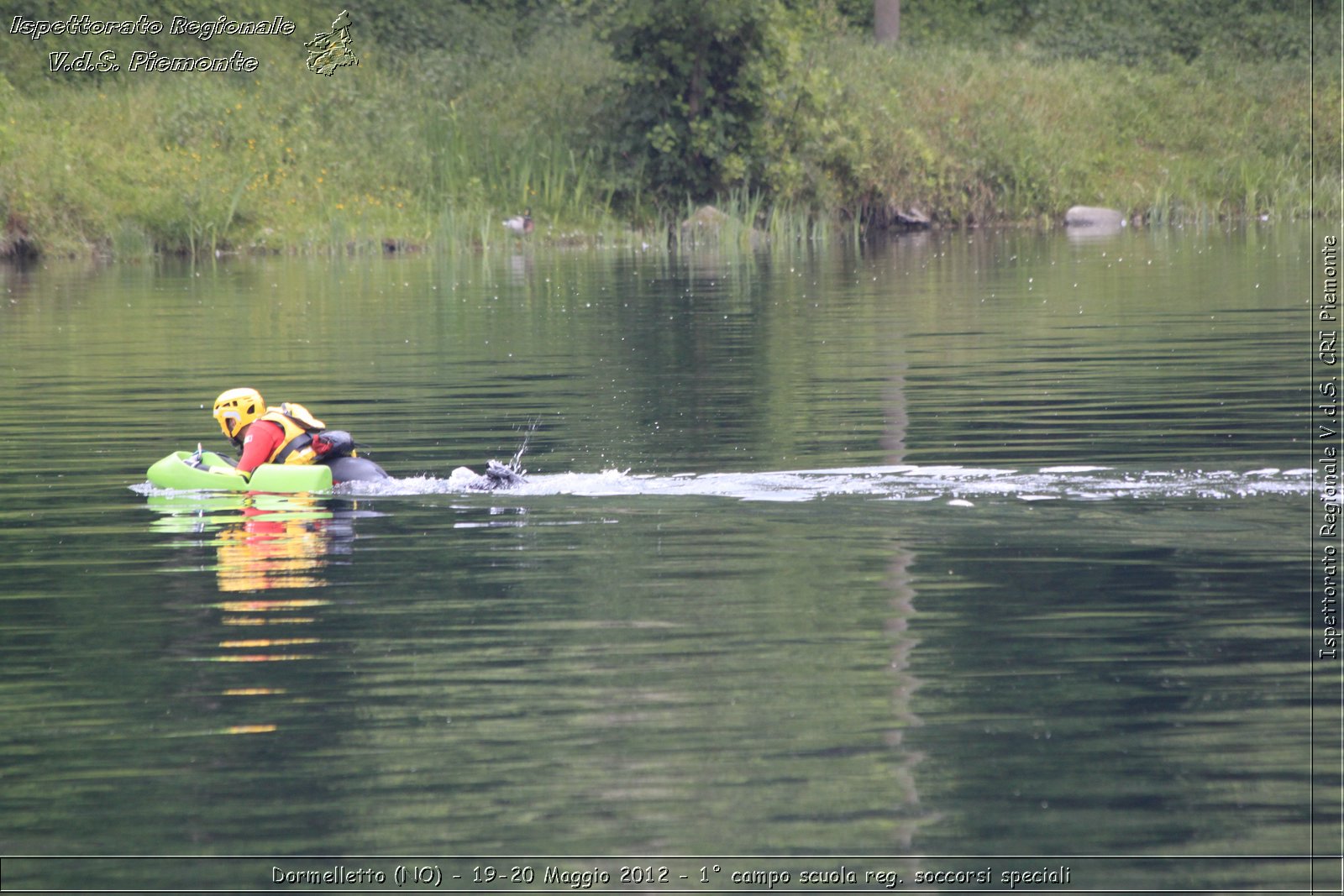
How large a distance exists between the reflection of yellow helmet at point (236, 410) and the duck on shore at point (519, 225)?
858 inches

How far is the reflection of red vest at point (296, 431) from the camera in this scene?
10.7 meters

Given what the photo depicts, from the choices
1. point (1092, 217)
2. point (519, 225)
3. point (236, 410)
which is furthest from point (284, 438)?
point (1092, 217)

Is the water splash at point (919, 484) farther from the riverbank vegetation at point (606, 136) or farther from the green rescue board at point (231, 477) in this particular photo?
the riverbank vegetation at point (606, 136)

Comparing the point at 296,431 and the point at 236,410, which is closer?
the point at 296,431

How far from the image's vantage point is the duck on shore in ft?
107

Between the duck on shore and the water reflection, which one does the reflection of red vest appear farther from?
the duck on shore

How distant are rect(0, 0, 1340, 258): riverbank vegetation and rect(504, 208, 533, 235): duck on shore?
0.14m

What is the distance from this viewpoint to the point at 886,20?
4291cm

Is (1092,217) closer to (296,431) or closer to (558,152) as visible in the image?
(558,152)

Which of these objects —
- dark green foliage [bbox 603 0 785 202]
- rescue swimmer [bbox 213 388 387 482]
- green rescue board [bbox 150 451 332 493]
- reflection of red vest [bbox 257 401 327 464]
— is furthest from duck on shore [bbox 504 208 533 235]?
green rescue board [bbox 150 451 332 493]

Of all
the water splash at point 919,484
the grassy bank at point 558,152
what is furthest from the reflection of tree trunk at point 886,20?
the water splash at point 919,484

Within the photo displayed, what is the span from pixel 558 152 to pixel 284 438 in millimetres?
23661

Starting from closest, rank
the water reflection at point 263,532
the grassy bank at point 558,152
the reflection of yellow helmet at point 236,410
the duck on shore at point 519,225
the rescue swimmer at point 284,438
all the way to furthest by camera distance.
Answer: the water reflection at point 263,532
the rescue swimmer at point 284,438
the reflection of yellow helmet at point 236,410
the grassy bank at point 558,152
the duck on shore at point 519,225

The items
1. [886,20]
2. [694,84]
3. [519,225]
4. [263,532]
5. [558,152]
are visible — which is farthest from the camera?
[886,20]
